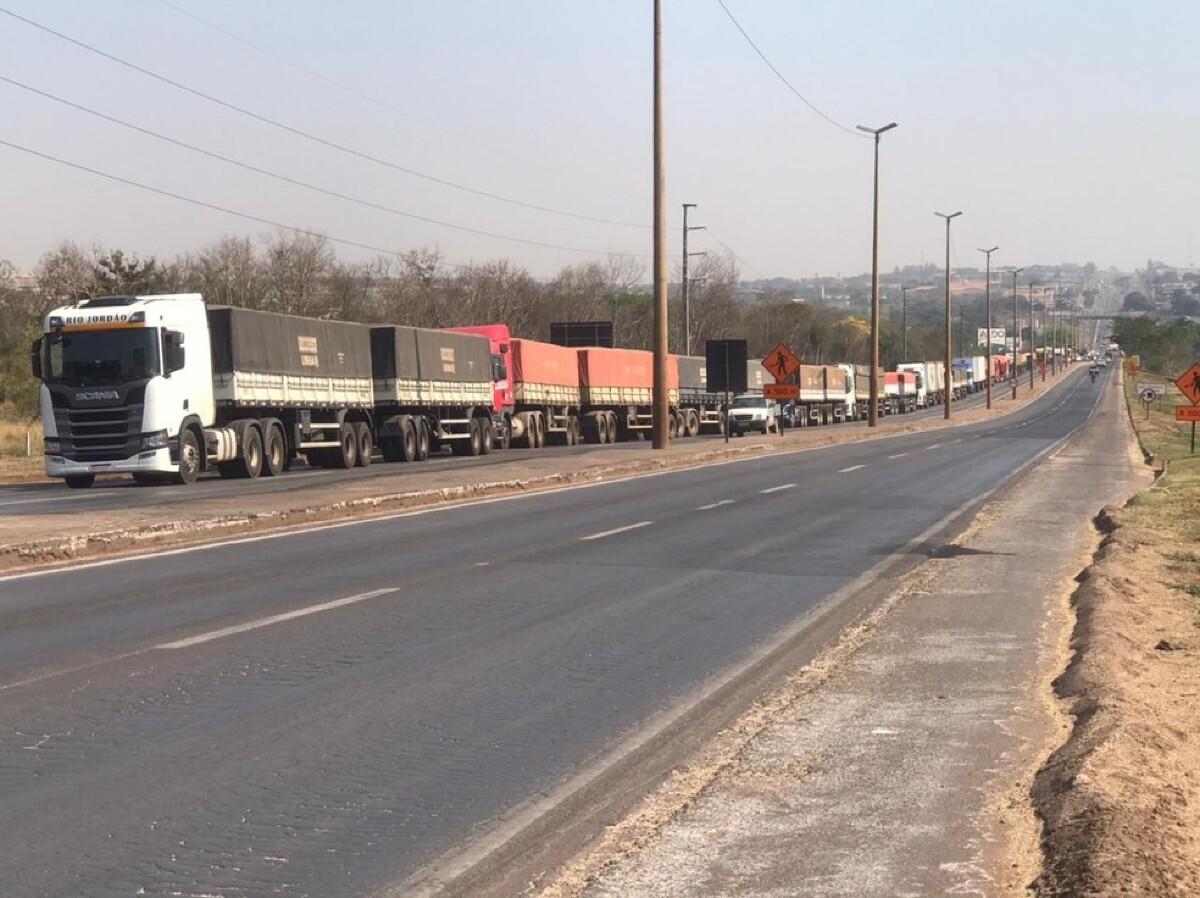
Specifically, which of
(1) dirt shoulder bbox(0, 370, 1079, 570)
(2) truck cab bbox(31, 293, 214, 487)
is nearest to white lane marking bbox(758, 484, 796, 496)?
(1) dirt shoulder bbox(0, 370, 1079, 570)

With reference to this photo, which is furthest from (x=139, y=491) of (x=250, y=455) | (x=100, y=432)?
(x=250, y=455)

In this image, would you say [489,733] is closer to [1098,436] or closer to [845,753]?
[845,753]

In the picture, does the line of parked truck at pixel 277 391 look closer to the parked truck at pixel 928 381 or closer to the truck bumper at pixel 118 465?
the truck bumper at pixel 118 465

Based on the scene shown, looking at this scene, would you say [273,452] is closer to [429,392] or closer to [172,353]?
[172,353]

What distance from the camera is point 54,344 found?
31484 mm

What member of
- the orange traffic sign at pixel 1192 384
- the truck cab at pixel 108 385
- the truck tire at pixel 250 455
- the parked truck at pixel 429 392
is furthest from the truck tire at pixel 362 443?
the orange traffic sign at pixel 1192 384

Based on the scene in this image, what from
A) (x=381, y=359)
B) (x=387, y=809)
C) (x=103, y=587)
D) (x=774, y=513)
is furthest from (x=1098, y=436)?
(x=387, y=809)

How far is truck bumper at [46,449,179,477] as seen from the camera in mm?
31375

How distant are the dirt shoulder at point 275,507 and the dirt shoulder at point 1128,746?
10.8 meters

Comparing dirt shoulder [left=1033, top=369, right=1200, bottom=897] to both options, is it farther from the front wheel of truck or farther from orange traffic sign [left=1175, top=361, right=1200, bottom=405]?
orange traffic sign [left=1175, top=361, right=1200, bottom=405]

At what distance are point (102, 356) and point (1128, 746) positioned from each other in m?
27.0

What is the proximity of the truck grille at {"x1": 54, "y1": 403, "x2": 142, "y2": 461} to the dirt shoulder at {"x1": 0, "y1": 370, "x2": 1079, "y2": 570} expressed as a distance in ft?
5.68

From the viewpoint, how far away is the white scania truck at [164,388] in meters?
31.3

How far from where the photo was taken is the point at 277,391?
36.8m
